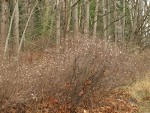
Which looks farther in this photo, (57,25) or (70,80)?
(57,25)

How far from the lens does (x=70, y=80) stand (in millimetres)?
10258

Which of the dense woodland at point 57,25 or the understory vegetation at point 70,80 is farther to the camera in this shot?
the dense woodland at point 57,25

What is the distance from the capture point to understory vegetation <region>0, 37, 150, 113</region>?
8.97 metres

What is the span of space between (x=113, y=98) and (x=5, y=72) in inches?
172

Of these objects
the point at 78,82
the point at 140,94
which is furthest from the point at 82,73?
the point at 140,94

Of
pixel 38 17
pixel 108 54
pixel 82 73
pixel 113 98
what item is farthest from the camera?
pixel 38 17

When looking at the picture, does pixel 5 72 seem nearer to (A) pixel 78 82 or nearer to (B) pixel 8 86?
(B) pixel 8 86

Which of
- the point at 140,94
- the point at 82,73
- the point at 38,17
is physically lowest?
the point at 140,94

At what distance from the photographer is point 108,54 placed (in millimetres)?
11219

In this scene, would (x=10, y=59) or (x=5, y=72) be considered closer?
(x=5, y=72)

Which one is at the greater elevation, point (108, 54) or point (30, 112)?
point (108, 54)

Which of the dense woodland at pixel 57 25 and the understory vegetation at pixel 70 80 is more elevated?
the dense woodland at pixel 57 25

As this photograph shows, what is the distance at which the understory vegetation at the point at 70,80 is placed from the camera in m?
8.97

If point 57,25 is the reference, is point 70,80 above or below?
below
